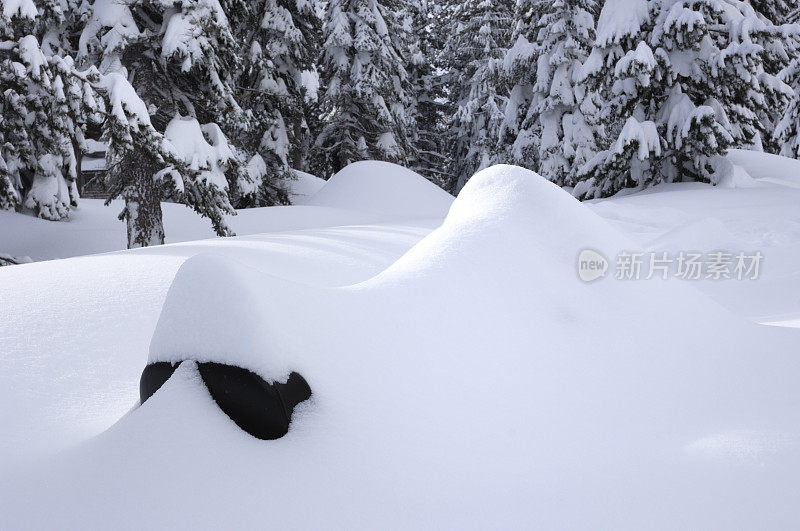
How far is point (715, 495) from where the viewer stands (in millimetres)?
1850

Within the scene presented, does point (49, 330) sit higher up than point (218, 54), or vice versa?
point (218, 54)

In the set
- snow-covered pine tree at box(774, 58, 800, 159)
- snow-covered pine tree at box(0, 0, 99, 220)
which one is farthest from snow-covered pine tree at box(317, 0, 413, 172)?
snow-covered pine tree at box(774, 58, 800, 159)

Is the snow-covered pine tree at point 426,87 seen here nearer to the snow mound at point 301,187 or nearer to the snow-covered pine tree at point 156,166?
the snow mound at point 301,187

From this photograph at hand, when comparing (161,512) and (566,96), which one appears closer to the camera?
(161,512)

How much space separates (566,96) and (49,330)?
15927 mm

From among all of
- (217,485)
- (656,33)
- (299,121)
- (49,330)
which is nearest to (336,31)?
(299,121)

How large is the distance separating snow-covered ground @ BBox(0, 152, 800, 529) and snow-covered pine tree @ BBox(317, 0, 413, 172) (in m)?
17.0

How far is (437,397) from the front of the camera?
2.25m

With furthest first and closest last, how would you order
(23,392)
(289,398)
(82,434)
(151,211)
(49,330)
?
(151,211) < (49,330) < (23,392) < (82,434) < (289,398)

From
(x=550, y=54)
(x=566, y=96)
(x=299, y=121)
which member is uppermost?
(x=550, y=54)

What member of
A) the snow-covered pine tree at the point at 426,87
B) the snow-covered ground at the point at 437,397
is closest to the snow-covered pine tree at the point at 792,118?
the snow-covered pine tree at the point at 426,87

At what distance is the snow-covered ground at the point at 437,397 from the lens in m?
1.86

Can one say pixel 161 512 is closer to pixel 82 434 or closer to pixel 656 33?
pixel 82 434

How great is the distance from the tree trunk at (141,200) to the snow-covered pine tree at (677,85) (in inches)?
304
